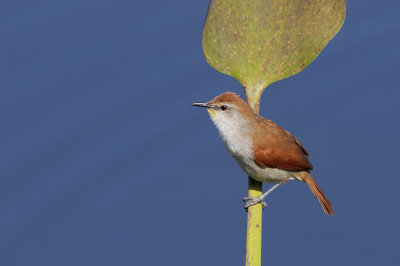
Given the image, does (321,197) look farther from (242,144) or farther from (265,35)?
(265,35)

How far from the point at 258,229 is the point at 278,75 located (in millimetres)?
893

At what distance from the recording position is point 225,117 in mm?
3334

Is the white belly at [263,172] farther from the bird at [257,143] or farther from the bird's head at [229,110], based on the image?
the bird's head at [229,110]

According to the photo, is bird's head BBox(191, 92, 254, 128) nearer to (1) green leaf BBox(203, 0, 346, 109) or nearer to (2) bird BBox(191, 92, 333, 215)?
(2) bird BBox(191, 92, 333, 215)

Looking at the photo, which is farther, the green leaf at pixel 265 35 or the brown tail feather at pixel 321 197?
the brown tail feather at pixel 321 197

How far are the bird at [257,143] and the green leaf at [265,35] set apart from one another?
585mm

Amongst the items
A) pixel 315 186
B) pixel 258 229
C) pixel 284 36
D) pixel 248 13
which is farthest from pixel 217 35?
pixel 315 186

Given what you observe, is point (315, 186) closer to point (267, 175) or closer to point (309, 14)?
point (267, 175)

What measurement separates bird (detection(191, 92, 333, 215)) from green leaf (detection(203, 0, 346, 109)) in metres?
0.59

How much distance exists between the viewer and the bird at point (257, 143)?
10.7 ft

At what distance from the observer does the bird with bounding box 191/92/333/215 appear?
3.27 meters

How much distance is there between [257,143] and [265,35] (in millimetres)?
909

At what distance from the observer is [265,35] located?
264 centimetres

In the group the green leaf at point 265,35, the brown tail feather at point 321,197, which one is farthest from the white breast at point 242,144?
the green leaf at point 265,35
